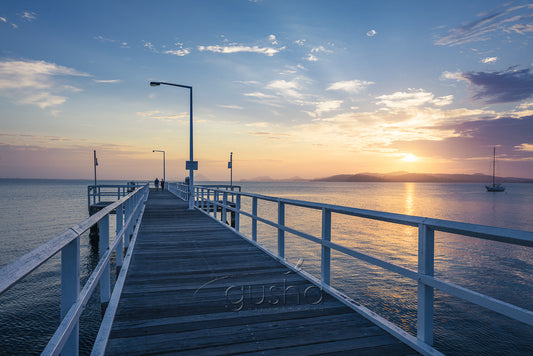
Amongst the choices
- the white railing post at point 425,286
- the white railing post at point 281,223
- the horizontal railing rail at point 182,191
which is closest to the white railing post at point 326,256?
the white railing post at point 281,223

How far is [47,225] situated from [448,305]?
3079 cm

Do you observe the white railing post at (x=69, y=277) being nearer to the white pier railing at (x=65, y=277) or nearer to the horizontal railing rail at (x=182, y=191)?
the white pier railing at (x=65, y=277)

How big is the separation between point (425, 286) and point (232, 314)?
208cm

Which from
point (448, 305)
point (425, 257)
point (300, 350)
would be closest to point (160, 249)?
point (300, 350)

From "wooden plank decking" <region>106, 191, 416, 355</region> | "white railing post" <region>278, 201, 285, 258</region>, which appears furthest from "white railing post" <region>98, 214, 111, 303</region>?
"white railing post" <region>278, 201, 285, 258</region>

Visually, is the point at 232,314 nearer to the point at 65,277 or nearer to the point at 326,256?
the point at 326,256

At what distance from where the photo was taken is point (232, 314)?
381 centimetres

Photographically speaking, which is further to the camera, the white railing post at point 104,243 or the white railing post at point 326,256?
the white railing post at point 326,256

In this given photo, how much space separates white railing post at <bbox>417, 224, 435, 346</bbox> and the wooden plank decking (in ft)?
0.77

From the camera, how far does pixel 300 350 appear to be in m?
3.02

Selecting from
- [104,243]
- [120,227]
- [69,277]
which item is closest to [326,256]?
[104,243]

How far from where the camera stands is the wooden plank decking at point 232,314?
3088mm

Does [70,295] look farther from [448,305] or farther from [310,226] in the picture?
[310,226]

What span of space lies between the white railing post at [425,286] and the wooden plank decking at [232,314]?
0.23m
